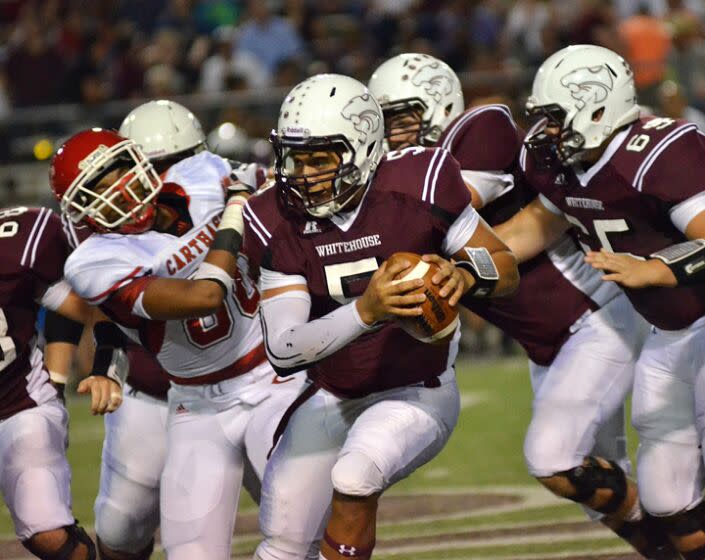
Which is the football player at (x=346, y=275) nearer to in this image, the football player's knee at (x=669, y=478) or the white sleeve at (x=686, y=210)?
the white sleeve at (x=686, y=210)

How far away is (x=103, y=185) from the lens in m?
4.33

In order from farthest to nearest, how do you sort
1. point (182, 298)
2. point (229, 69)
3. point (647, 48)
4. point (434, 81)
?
point (229, 69) → point (647, 48) → point (434, 81) → point (182, 298)

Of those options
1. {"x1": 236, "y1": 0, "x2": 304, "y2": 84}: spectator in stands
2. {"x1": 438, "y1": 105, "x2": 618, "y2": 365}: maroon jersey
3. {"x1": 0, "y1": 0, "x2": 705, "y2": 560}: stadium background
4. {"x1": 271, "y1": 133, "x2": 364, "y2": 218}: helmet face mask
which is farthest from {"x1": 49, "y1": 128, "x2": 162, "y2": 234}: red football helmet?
{"x1": 236, "y1": 0, "x2": 304, "y2": 84}: spectator in stands

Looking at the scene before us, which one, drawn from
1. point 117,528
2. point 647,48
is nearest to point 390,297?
point 117,528

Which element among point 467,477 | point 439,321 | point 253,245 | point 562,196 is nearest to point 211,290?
point 253,245

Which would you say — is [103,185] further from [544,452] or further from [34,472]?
[544,452]

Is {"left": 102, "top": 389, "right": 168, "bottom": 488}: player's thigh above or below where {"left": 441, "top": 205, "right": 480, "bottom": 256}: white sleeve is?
below

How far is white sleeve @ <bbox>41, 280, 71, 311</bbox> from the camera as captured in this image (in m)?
4.68

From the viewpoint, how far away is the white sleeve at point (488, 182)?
479 centimetres

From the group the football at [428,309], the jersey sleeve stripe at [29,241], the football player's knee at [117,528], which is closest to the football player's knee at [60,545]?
the football player's knee at [117,528]

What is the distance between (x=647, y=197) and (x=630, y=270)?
0.44 m

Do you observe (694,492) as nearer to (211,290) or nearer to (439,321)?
(439,321)

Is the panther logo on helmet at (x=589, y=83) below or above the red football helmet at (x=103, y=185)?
above

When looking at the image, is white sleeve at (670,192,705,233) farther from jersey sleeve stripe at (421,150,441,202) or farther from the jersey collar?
jersey sleeve stripe at (421,150,441,202)
